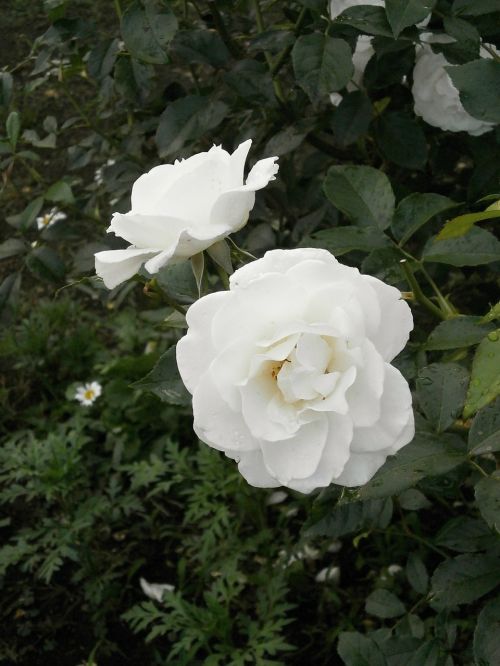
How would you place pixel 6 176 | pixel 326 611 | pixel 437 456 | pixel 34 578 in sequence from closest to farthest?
pixel 437 456 < pixel 6 176 < pixel 326 611 < pixel 34 578

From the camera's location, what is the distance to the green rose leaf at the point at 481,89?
94 cm

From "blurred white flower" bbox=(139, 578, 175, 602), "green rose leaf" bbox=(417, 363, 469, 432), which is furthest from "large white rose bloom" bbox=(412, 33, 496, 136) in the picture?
"blurred white flower" bbox=(139, 578, 175, 602)

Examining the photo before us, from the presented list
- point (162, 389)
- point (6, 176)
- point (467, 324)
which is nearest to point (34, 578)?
point (6, 176)

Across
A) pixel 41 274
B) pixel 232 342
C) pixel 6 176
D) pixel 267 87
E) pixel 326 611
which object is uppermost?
pixel 232 342

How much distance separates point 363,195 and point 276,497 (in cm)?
102

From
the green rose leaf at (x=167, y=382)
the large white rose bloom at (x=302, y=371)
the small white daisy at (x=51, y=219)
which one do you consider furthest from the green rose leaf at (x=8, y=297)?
the large white rose bloom at (x=302, y=371)

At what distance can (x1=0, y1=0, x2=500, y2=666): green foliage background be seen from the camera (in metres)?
0.96

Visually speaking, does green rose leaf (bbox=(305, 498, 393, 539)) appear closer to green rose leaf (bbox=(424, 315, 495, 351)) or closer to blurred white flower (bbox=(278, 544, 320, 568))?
green rose leaf (bbox=(424, 315, 495, 351))

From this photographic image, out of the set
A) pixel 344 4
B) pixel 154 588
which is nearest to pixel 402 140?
pixel 344 4

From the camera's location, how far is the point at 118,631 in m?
1.93

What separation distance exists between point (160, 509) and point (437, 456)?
55.0 inches

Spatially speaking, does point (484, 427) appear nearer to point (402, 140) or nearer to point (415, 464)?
point (415, 464)

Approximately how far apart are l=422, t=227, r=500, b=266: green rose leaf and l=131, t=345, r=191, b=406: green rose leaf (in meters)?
0.32

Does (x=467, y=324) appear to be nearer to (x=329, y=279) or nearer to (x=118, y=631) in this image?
(x=329, y=279)
